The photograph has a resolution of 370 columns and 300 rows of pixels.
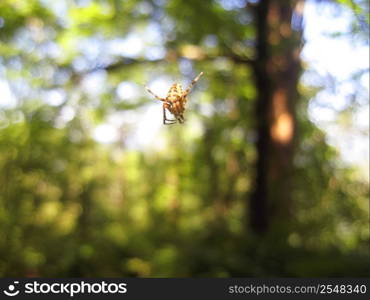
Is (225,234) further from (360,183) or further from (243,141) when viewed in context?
(360,183)

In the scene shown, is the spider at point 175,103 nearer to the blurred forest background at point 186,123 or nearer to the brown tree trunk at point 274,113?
the blurred forest background at point 186,123

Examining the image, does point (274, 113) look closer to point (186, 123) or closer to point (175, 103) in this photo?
point (186, 123)

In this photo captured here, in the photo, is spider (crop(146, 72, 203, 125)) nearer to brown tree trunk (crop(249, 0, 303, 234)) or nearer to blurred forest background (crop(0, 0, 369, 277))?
blurred forest background (crop(0, 0, 369, 277))

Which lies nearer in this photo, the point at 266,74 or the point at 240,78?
the point at 266,74

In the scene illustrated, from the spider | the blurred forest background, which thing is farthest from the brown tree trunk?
the spider

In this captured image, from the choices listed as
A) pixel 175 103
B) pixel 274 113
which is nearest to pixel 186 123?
pixel 274 113

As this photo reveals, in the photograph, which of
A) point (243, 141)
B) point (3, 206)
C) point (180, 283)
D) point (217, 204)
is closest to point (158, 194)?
point (217, 204)

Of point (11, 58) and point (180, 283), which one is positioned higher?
point (11, 58)
